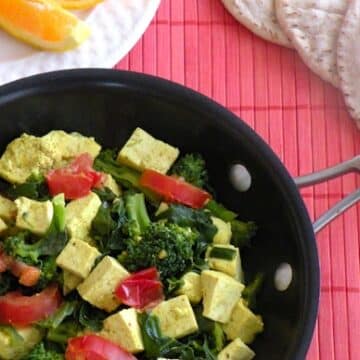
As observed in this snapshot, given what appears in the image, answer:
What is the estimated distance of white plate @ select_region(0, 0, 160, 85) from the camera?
188cm

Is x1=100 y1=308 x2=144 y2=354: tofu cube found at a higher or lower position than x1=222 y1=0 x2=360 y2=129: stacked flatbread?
lower

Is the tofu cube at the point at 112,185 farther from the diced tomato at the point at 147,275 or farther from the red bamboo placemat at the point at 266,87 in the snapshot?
the red bamboo placemat at the point at 266,87

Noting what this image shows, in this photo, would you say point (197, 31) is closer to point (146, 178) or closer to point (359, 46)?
point (359, 46)

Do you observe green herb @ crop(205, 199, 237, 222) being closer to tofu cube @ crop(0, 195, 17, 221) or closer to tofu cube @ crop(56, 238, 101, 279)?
tofu cube @ crop(56, 238, 101, 279)

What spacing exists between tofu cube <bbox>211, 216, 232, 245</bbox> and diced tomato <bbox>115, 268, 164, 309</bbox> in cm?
15

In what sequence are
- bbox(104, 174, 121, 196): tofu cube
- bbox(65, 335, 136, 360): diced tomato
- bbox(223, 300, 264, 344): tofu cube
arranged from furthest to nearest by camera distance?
bbox(104, 174, 121, 196): tofu cube → bbox(223, 300, 264, 344): tofu cube → bbox(65, 335, 136, 360): diced tomato

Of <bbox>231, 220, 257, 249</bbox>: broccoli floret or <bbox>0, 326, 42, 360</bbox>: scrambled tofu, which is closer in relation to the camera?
<bbox>0, 326, 42, 360</bbox>: scrambled tofu

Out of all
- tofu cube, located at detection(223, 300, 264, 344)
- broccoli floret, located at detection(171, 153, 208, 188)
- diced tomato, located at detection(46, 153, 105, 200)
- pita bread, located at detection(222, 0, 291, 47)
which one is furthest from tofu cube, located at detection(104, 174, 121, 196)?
pita bread, located at detection(222, 0, 291, 47)

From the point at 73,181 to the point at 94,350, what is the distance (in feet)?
1.11

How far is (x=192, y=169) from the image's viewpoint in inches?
66.1

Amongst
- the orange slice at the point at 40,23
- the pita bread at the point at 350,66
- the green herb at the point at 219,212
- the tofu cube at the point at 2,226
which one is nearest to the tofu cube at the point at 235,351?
the green herb at the point at 219,212

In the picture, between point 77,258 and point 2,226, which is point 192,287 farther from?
point 2,226

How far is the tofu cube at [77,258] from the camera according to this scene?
1.53 m

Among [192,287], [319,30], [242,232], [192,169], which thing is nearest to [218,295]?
[192,287]
